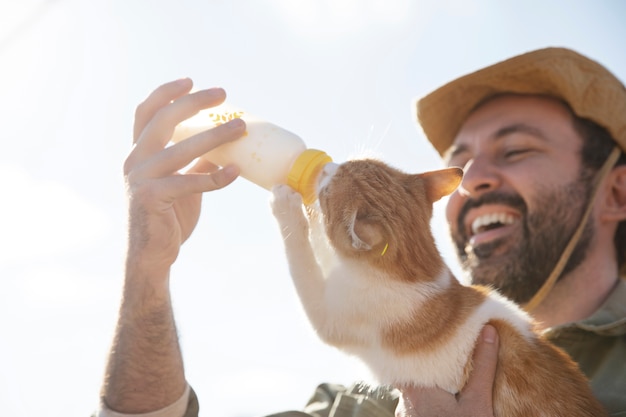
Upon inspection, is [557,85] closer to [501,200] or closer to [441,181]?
[501,200]

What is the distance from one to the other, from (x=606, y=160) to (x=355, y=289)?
80.5 inches

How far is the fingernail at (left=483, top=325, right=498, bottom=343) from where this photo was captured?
79.5 inches

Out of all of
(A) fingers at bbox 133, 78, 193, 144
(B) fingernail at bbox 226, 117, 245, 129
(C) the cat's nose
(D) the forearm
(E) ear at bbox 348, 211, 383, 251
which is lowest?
(D) the forearm

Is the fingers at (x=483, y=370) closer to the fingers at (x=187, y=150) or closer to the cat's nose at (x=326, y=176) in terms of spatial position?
the cat's nose at (x=326, y=176)

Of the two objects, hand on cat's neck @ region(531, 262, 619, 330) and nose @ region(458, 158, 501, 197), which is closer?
hand on cat's neck @ region(531, 262, 619, 330)

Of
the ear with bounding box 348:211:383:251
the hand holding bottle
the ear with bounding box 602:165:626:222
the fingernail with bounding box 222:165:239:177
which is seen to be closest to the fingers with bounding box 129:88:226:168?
the hand holding bottle

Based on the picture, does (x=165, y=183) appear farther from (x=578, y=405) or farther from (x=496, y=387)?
(x=578, y=405)

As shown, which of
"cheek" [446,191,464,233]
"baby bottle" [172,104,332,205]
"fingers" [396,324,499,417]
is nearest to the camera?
"fingers" [396,324,499,417]

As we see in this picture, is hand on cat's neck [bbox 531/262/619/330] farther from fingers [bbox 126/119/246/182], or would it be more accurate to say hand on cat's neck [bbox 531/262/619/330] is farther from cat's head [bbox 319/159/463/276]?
fingers [bbox 126/119/246/182]

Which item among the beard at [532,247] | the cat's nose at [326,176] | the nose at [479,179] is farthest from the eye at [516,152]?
the cat's nose at [326,176]

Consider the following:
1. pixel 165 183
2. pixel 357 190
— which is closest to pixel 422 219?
pixel 357 190

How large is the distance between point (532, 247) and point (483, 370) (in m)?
1.30

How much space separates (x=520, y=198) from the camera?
3129 mm

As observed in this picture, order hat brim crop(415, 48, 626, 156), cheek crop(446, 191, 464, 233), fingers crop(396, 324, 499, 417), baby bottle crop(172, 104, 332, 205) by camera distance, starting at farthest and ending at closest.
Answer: cheek crop(446, 191, 464, 233) < hat brim crop(415, 48, 626, 156) < baby bottle crop(172, 104, 332, 205) < fingers crop(396, 324, 499, 417)
